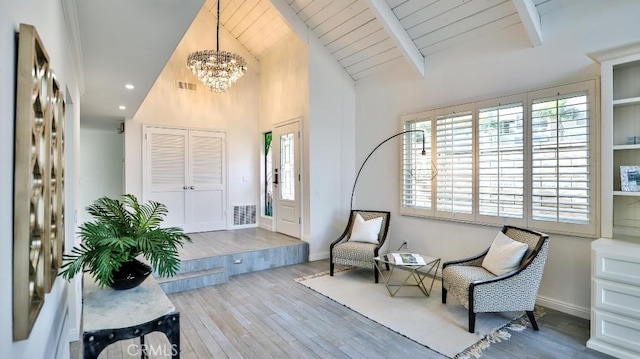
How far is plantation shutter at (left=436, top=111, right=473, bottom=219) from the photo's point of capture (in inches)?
168

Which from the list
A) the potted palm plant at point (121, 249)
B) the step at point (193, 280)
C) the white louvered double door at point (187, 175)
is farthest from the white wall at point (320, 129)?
the potted palm plant at point (121, 249)

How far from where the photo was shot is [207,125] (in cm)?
671

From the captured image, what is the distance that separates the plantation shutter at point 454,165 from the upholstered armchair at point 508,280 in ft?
3.35

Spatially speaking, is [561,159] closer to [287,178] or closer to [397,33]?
[397,33]

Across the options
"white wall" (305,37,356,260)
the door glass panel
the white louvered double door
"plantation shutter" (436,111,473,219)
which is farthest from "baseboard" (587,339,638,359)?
the white louvered double door

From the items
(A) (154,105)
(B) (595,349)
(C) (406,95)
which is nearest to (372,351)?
(B) (595,349)

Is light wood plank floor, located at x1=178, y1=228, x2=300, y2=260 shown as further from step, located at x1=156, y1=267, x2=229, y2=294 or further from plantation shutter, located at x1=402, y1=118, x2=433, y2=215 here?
plantation shutter, located at x1=402, y1=118, x2=433, y2=215

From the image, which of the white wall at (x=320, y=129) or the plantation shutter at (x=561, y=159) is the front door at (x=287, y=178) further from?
the plantation shutter at (x=561, y=159)

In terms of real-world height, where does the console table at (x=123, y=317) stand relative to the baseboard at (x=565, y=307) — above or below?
above

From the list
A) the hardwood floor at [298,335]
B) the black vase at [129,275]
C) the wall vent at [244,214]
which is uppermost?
the black vase at [129,275]

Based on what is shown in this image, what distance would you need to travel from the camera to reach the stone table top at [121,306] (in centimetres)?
169

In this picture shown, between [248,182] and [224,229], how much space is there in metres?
1.10

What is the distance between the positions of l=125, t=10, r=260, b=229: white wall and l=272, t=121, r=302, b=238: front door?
89cm

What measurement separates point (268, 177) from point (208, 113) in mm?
1765
